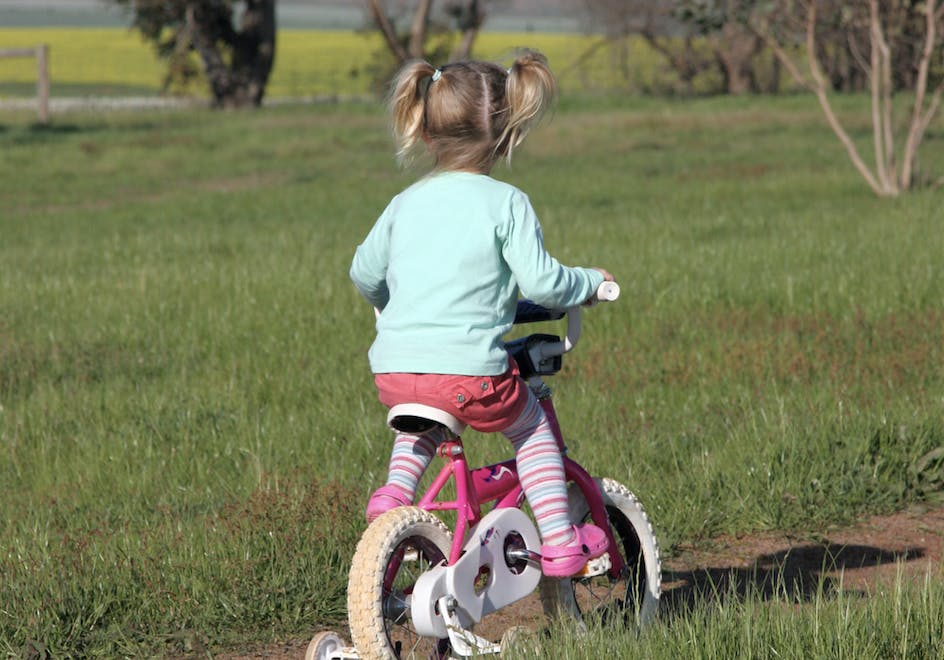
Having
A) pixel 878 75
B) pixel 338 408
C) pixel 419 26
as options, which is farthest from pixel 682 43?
Result: pixel 338 408

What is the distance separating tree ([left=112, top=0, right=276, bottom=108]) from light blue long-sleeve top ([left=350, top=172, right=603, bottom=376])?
33830 millimetres

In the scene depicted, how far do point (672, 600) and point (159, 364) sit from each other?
4235 mm

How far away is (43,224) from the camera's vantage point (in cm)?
1623

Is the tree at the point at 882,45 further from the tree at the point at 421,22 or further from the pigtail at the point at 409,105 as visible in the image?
the tree at the point at 421,22

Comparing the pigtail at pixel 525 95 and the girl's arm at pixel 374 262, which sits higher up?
the pigtail at pixel 525 95

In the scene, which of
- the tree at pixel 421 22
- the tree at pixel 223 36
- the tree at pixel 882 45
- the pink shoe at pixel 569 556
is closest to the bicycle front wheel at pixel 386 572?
the pink shoe at pixel 569 556

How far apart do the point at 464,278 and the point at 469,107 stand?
1.51 ft

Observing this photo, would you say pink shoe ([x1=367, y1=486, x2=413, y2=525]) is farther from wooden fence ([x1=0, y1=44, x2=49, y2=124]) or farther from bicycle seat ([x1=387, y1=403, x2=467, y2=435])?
wooden fence ([x1=0, y1=44, x2=49, y2=124])

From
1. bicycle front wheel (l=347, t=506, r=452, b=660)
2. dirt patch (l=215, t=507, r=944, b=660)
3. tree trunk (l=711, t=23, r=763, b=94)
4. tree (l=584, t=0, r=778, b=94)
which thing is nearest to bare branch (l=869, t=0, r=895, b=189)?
dirt patch (l=215, t=507, r=944, b=660)

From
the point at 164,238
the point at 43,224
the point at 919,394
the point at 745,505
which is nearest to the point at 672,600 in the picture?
the point at 745,505

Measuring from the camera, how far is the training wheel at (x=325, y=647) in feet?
11.4

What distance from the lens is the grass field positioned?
423 centimetres

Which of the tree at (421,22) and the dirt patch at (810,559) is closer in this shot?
the dirt patch at (810,559)

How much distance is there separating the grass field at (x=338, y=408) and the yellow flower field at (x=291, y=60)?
3347cm
